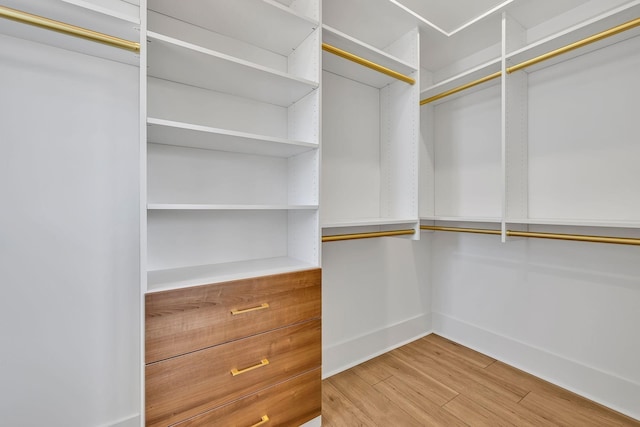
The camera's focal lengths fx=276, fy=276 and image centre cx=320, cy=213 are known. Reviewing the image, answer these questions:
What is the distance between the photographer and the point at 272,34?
153cm

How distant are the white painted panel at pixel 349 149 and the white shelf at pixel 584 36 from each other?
986 millimetres

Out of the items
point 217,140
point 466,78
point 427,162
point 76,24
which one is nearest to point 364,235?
point 217,140

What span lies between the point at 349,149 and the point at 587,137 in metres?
1.52

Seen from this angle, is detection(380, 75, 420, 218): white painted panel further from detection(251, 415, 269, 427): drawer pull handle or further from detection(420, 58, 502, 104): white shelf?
detection(251, 415, 269, 427): drawer pull handle

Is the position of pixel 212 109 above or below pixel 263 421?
above

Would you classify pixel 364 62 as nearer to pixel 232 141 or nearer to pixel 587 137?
pixel 232 141

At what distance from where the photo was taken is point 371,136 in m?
2.26

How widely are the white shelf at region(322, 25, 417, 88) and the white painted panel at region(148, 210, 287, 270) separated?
106cm

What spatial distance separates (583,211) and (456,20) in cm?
156

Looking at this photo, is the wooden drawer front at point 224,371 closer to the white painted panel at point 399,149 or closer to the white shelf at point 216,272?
the white shelf at point 216,272

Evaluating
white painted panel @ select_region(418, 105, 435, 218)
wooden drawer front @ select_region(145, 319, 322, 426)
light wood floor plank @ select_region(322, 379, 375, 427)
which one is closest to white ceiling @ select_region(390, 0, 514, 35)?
white painted panel @ select_region(418, 105, 435, 218)

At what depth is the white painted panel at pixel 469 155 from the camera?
221 centimetres

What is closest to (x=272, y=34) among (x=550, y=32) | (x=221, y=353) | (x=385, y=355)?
(x=221, y=353)

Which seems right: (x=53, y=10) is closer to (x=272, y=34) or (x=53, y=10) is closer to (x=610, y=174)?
(x=272, y=34)
